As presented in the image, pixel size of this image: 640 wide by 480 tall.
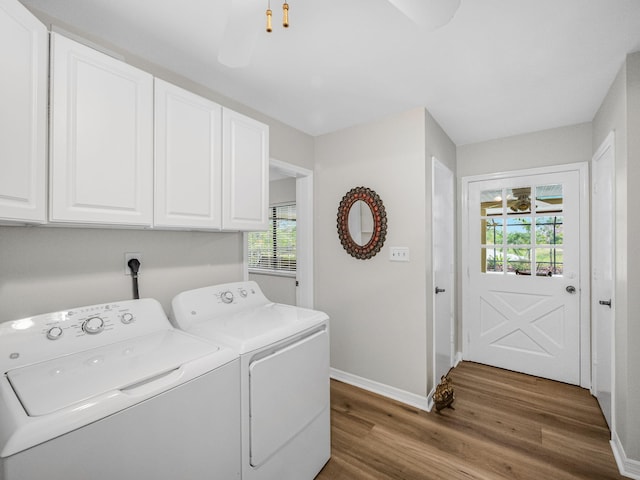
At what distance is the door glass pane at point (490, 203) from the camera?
3.19 m

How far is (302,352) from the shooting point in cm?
166

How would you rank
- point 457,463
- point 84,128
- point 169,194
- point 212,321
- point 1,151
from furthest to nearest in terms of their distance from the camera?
point 457,463
point 212,321
point 169,194
point 84,128
point 1,151

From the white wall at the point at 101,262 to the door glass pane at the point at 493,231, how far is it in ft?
8.33

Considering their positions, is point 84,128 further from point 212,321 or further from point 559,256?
point 559,256

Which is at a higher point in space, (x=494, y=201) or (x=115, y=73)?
(x=115, y=73)

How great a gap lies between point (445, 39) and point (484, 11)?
8.7 inches

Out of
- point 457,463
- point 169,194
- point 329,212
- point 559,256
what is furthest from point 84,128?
point 559,256

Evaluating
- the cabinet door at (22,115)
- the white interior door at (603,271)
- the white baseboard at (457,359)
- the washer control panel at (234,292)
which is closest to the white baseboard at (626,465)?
the white interior door at (603,271)

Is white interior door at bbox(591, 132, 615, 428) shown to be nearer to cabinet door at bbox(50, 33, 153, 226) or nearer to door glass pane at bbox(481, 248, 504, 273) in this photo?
door glass pane at bbox(481, 248, 504, 273)

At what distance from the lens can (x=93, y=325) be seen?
4.46 ft

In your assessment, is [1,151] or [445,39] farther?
[445,39]

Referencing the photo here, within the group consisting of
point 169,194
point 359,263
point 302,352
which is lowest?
point 302,352

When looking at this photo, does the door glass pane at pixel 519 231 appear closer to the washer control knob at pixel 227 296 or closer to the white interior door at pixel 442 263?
the white interior door at pixel 442 263

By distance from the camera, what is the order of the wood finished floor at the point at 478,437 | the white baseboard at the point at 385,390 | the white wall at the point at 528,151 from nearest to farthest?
1. the wood finished floor at the point at 478,437
2. the white baseboard at the point at 385,390
3. the white wall at the point at 528,151
